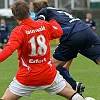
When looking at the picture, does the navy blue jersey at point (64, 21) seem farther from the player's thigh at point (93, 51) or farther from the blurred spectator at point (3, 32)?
the blurred spectator at point (3, 32)

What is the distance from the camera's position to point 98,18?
35406mm

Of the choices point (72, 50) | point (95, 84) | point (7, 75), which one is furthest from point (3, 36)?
point (72, 50)

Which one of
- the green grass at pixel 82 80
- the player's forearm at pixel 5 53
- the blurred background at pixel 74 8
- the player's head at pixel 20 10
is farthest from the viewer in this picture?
the blurred background at pixel 74 8

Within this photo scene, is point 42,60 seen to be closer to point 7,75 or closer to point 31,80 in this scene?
point 31,80

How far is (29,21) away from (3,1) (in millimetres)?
36527

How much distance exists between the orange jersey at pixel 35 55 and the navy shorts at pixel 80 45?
153cm

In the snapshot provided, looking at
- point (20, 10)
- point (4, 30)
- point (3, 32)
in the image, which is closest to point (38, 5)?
point (20, 10)

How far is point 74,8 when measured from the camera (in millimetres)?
40062

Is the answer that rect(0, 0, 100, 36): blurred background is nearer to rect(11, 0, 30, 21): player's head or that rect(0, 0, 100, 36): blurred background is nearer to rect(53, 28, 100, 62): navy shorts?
rect(53, 28, 100, 62): navy shorts

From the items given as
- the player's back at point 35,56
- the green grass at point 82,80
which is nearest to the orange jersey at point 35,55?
the player's back at point 35,56

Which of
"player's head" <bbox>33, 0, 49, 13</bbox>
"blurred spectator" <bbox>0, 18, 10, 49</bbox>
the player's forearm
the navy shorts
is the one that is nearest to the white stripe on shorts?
the player's forearm

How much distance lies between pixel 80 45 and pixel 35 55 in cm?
178

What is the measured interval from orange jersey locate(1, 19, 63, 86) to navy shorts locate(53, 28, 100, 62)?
1.53 meters

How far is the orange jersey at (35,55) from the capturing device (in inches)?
229
